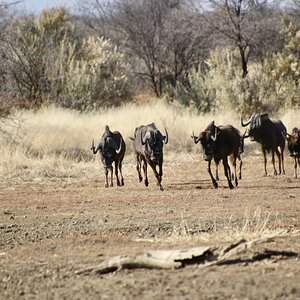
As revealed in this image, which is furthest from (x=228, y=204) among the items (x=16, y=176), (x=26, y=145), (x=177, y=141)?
(x=177, y=141)

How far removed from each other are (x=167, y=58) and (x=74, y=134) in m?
19.6

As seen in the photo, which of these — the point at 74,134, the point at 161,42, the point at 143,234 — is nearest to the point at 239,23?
the point at 161,42

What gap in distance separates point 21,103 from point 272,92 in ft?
35.6

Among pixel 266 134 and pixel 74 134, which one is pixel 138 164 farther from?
pixel 74 134

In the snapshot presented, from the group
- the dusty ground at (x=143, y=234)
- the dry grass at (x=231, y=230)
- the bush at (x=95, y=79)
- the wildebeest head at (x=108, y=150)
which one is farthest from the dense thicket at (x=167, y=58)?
the dry grass at (x=231, y=230)

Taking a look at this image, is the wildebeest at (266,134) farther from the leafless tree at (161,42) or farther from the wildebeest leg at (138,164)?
the leafless tree at (161,42)

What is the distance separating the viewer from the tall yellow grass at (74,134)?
22234 millimetres

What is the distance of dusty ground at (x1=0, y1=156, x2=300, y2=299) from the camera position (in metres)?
7.30

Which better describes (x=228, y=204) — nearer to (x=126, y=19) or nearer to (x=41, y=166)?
(x=41, y=166)

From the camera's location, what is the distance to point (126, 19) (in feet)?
159

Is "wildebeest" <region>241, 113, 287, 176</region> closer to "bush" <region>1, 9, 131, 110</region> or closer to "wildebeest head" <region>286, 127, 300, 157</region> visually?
"wildebeest head" <region>286, 127, 300, 157</region>

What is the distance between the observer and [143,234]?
10.9m

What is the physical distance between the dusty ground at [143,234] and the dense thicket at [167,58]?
8.26 m

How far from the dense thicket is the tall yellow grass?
130cm
